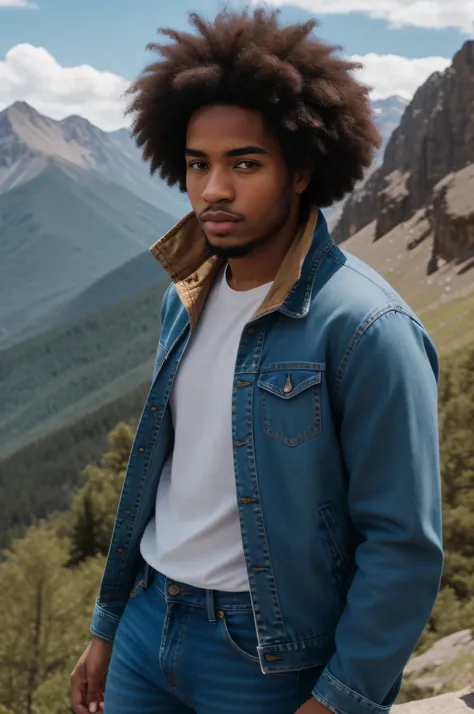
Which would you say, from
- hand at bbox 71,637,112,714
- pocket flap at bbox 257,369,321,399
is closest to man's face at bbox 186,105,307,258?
pocket flap at bbox 257,369,321,399

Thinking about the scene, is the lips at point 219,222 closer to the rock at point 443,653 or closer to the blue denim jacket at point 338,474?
the blue denim jacket at point 338,474

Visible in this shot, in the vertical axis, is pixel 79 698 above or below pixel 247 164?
below

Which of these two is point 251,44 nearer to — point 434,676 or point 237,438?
point 237,438

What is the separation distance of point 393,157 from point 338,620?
134 meters

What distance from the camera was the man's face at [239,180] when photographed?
3.39 metres

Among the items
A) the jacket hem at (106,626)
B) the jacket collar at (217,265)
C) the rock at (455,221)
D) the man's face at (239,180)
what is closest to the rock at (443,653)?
the jacket hem at (106,626)

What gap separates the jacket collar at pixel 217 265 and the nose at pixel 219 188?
345mm

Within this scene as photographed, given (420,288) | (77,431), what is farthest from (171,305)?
(77,431)

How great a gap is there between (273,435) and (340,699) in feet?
3.23

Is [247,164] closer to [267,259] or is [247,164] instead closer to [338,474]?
[267,259]

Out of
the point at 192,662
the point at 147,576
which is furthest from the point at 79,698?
the point at 192,662

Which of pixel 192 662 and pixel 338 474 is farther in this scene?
pixel 192 662

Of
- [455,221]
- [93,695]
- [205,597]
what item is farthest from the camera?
[455,221]

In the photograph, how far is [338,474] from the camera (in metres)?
3.15
